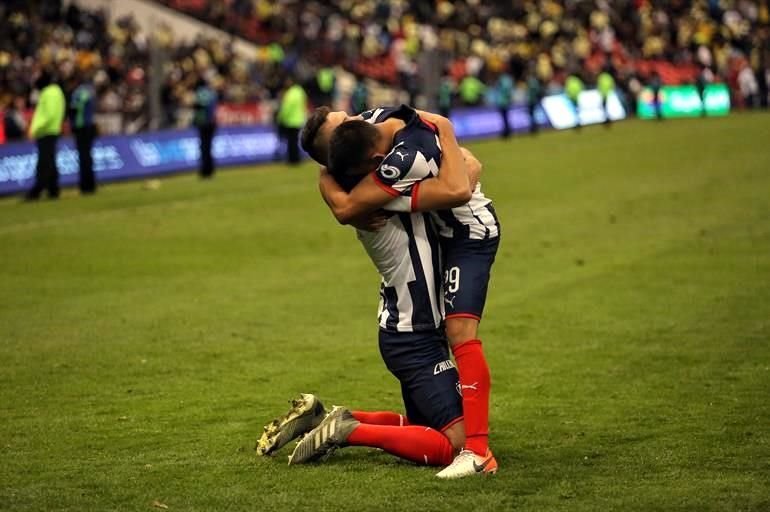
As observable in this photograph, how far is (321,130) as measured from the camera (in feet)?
22.9

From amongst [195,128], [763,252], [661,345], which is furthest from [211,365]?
[195,128]

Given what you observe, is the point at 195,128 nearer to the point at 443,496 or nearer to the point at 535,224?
the point at 535,224

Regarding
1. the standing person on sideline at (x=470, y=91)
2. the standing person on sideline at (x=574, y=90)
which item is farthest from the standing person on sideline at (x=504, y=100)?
the standing person on sideline at (x=574, y=90)

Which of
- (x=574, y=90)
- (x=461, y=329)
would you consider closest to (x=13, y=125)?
(x=461, y=329)

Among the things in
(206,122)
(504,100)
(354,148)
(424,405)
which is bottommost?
(504,100)

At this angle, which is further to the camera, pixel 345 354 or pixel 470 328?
pixel 345 354

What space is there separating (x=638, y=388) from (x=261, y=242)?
31.6 feet

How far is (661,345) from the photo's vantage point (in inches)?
428

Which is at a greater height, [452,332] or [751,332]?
[452,332]

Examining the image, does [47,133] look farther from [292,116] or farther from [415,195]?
[415,195]

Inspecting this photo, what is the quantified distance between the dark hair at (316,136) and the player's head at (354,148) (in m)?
0.11

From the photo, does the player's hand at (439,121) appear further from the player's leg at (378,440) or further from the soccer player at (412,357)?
the player's leg at (378,440)

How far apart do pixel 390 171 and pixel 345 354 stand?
4198 millimetres

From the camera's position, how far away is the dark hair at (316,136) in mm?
6977
